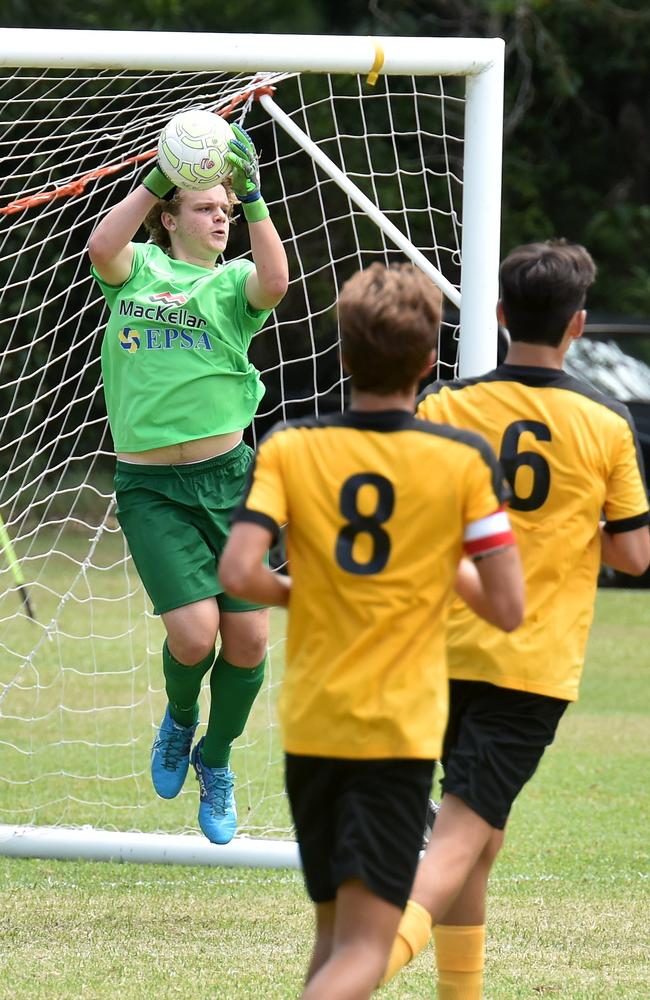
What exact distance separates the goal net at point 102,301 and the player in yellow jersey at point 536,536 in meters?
1.27

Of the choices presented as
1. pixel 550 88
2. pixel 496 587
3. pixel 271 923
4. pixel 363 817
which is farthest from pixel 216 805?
pixel 550 88

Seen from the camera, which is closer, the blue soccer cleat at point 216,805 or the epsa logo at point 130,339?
the epsa logo at point 130,339

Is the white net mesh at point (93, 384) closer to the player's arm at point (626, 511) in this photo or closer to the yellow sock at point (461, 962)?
the player's arm at point (626, 511)

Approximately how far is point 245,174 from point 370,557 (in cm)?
154

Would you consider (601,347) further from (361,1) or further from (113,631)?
(361,1)

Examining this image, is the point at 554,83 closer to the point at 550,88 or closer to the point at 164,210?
the point at 550,88

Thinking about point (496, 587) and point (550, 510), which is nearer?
point (496, 587)

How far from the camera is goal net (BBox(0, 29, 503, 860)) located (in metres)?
4.26

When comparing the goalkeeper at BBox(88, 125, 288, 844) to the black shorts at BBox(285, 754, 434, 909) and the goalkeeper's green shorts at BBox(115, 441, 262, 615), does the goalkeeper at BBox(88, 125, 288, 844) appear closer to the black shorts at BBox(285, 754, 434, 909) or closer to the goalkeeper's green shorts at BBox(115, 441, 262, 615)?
the goalkeeper's green shorts at BBox(115, 441, 262, 615)

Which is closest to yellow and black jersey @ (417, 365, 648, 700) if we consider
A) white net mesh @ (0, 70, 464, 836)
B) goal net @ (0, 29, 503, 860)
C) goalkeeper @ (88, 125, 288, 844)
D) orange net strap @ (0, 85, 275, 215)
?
goalkeeper @ (88, 125, 288, 844)

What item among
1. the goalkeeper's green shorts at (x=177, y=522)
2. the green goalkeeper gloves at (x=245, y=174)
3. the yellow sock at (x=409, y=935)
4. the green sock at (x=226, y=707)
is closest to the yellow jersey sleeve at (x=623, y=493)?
the yellow sock at (x=409, y=935)

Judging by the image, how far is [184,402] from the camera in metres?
4.07

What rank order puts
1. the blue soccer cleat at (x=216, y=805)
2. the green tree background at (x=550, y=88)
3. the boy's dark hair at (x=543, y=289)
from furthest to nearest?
the green tree background at (x=550, y=88), the blue soccer cleat at (x=216, y=805), the boy's dark hair at (x=543, y=289)

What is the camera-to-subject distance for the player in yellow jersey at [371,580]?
2.49 m
